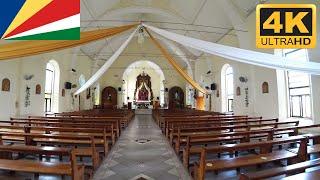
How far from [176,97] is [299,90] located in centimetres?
1224

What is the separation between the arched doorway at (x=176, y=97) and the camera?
733 inches

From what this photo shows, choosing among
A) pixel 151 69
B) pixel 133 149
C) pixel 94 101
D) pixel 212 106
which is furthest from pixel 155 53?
pixel 133 149

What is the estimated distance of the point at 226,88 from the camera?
1142 centimetres

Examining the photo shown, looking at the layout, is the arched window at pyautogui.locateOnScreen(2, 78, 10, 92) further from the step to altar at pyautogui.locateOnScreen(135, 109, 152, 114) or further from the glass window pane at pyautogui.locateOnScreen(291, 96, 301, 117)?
the step to altar at pyautogui.locateOnScreen(135, 109, 152, 114)

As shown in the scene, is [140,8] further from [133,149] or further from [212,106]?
[133,149]

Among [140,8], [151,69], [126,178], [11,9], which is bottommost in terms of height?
[126,178]

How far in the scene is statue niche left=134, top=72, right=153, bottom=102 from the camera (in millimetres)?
19844

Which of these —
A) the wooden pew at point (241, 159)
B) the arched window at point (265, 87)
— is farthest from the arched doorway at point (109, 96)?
the wooden pew at point (241, 159)

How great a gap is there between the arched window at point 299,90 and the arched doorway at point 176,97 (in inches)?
462

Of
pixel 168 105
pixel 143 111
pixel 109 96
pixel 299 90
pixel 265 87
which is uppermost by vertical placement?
pixel 109 96

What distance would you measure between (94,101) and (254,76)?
12.0 metres

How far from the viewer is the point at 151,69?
70.2 feet

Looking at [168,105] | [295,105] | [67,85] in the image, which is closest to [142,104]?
[168,105]

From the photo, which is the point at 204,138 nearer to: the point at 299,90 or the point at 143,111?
the point at 299,90
